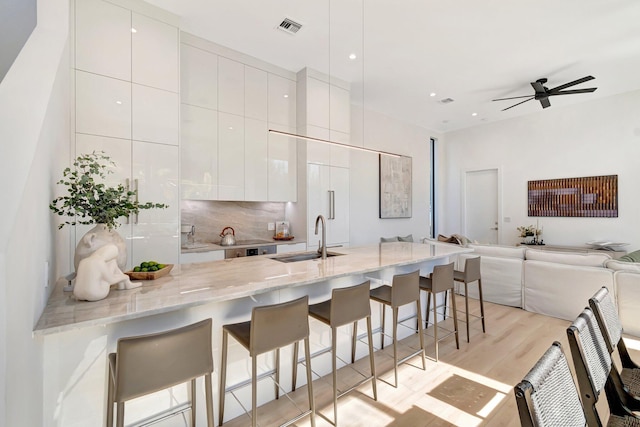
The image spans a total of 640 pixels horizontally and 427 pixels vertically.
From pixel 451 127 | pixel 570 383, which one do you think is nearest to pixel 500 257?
pixel 570 383

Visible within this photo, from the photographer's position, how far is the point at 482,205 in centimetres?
688

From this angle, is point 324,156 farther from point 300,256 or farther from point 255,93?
point 300,256

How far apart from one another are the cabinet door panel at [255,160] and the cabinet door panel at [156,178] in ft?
3.32

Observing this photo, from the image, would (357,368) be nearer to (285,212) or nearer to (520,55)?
(285,212)

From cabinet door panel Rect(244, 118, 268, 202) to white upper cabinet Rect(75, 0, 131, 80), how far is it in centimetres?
145

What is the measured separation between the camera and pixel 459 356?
272 centimetres

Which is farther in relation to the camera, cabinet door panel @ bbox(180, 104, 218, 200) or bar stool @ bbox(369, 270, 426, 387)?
cabinet door panel @ bbox(180, 104, 218, 200)

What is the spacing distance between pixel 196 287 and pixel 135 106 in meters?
2.17

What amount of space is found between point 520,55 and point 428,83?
1208mm

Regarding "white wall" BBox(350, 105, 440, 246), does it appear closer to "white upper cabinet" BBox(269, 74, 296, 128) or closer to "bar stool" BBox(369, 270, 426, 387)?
"white upper cabinet" BBox(269, 74, 296, 128)

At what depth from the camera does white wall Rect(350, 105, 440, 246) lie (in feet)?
17.8

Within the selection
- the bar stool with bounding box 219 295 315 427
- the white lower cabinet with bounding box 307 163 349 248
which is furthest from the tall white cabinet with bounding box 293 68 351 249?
the bar stool with bounding box 219 295 315 427

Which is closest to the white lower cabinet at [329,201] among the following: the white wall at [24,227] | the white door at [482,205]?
the white wall at [24,227]

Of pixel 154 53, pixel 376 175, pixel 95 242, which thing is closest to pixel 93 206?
pixel 95 242
